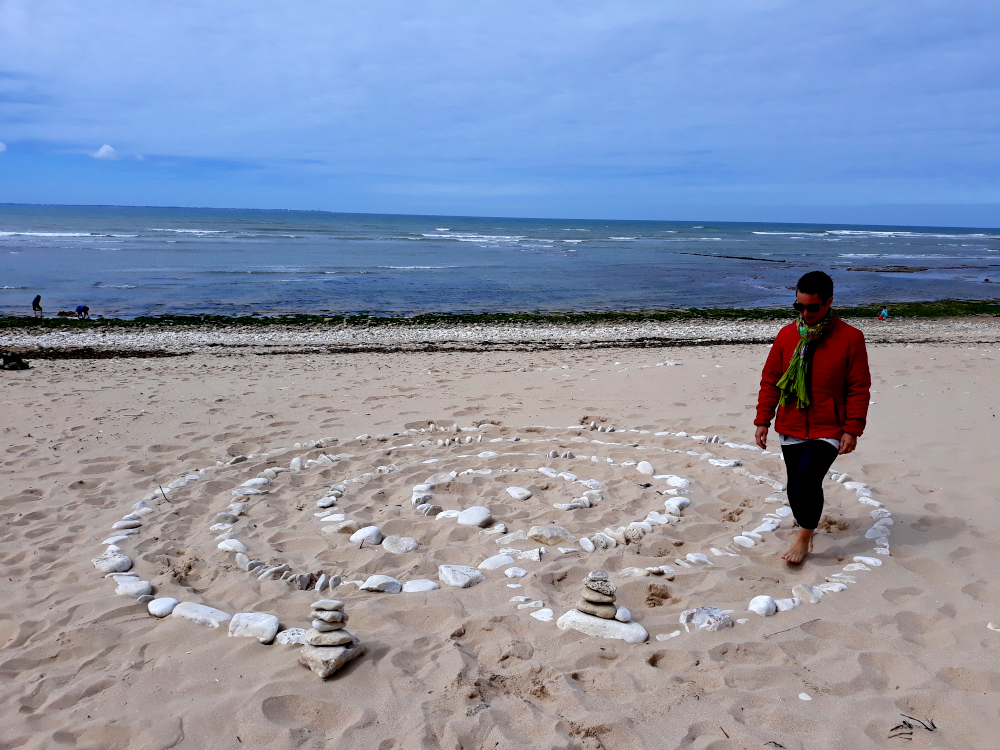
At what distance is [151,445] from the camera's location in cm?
693

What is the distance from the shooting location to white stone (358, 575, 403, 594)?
12.9 feet

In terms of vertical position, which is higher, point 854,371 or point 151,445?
point 854,371

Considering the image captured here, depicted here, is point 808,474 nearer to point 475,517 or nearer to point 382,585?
point 475,517

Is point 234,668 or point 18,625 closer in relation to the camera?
point 234,668

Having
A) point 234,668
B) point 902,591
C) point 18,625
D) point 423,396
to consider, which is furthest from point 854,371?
point 423,396

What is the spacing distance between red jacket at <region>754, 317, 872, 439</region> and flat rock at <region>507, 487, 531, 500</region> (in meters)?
2.24

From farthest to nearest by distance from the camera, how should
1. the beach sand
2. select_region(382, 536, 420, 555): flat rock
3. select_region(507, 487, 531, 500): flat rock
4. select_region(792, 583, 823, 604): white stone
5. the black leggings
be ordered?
select_region(507, 487, 531, 500): flat rock → select_region(382, 536, 420, 555): flat rock → the black leggings → select_region(792, 583, 823, 604): white stone → the beach sand

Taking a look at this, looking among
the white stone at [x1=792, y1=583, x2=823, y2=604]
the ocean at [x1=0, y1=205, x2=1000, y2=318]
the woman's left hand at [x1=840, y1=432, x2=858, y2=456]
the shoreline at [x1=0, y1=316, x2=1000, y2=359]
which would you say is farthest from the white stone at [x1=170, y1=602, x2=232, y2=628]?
the ocean at [x1=0, y1=205, x2=1000, y2=318]

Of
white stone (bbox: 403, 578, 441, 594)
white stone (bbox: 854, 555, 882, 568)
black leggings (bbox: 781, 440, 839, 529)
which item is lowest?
white stone (bbox: 403, 578, 441, 594)

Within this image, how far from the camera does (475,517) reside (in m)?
5.02

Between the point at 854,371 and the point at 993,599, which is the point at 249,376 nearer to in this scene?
the point at 854,371

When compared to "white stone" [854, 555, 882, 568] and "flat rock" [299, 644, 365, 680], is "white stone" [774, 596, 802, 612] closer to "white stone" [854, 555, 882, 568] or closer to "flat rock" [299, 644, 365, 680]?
"white stone" [854, 555, 882, 568]

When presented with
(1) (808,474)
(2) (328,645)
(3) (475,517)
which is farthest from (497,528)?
(1) (808,474)

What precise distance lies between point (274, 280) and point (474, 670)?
3188 cm
